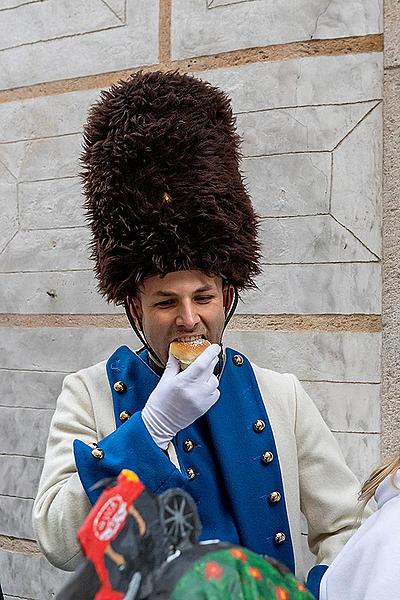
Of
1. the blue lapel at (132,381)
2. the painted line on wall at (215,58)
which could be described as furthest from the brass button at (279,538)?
the painted line on wall at (215,58)

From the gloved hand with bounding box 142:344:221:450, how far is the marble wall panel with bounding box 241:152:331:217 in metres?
0.80

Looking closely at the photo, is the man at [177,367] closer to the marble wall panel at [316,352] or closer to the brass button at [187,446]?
the brass button at [187,446]

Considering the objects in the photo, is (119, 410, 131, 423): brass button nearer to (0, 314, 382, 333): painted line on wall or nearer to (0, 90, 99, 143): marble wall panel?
(0, 314, 382, 333): painted line on wall

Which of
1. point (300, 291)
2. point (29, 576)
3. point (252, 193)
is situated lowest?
point (29, 576)

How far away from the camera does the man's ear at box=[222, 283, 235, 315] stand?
5.41 feet

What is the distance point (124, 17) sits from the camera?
2.46 meters

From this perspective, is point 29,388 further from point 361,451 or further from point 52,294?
point 361,451

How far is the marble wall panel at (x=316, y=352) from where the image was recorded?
2125mm

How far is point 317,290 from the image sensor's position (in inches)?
86.0

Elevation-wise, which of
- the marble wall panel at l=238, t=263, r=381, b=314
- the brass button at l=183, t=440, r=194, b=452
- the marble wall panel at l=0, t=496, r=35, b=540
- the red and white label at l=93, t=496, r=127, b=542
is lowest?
the marble wall panel at l=0, t=496, r=35, b=540

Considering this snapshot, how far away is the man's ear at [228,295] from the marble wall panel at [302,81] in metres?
0.72

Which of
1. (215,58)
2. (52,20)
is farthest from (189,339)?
(52,20)

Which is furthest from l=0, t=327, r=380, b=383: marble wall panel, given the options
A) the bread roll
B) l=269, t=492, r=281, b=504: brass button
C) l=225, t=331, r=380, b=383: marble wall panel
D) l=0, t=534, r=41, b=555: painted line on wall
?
the bread roll

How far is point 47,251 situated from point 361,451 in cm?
98
